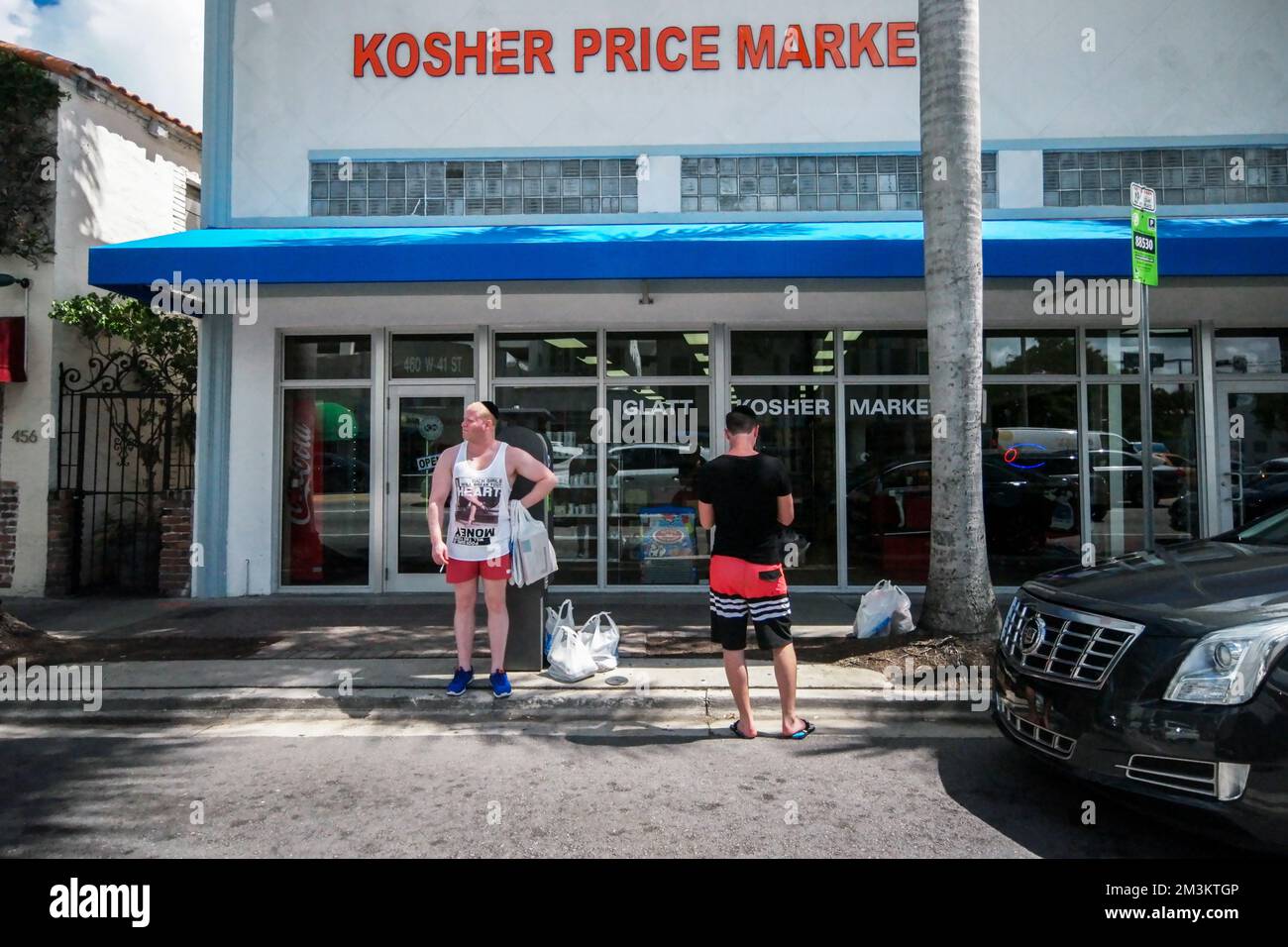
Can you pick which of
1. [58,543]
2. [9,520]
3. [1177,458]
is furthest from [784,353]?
[9,520]

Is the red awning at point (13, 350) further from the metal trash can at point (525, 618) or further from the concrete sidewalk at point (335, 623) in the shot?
the metal trash can at point (525, 618)

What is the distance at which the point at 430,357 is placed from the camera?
32.6 feet

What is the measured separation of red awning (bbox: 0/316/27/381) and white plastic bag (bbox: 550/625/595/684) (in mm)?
7211

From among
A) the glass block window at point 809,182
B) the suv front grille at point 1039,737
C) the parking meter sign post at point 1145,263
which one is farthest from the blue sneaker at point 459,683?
the glass block window at point 809,182

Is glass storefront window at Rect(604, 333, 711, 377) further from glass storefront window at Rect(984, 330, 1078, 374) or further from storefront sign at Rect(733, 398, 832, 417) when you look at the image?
glass storefront window at Rect(984, 330, 1078, 374)

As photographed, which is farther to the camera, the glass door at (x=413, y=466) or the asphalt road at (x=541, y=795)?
the glass door at (x=413, y=466)

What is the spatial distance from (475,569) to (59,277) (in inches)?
284

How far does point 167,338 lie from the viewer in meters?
10.1

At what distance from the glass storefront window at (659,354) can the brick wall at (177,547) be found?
496 cm

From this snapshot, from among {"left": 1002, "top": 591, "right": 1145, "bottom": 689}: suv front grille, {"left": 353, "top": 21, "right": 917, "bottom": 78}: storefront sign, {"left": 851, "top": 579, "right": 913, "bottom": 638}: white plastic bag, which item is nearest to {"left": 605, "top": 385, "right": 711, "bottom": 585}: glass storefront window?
{"left": 851, "top": 579, "right": 913, "bottom": 638}: white plastic bag

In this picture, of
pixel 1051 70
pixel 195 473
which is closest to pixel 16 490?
pixel 195 473

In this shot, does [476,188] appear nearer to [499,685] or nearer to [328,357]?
[328,357]

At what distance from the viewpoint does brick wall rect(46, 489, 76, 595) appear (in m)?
9.52

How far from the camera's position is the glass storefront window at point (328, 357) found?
9945 millimetres
